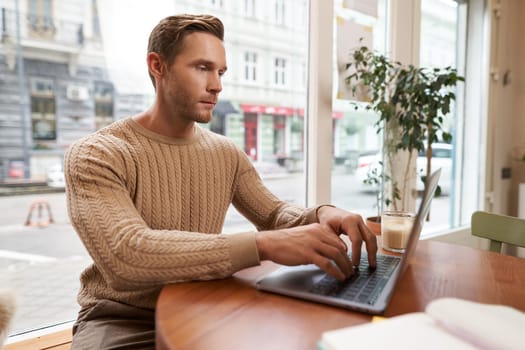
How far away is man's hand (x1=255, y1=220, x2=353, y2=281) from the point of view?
0.77 metres

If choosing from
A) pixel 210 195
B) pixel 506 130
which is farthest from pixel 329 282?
pixel 506 130

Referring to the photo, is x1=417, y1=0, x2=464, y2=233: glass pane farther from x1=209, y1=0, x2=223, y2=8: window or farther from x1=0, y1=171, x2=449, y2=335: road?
x1=0, y1=171, x2=449, y2=335: road

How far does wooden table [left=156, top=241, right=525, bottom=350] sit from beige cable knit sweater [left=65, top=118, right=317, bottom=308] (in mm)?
62

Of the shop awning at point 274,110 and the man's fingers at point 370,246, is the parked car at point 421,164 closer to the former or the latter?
the shop awning at point 274,110

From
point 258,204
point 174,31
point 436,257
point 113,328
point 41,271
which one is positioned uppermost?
point 174,31

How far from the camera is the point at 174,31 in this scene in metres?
1.09

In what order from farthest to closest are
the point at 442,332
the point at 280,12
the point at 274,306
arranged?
1. the point at 280,12
2. the point at 274,306
3. the point at 442,332

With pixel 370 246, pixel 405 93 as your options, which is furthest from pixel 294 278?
pixel 405 93

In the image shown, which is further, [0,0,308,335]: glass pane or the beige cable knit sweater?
[0,0,308,335]: glass pane

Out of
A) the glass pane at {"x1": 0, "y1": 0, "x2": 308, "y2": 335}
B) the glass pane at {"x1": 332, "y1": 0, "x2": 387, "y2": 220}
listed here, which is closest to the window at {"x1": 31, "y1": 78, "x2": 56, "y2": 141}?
the glass pane at {"x1": 0, "y1": 0, "x2": 308, "y2": 335}

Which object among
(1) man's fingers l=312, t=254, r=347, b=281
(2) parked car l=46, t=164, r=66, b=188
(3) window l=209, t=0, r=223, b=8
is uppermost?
(3) window l=209, t=0, r=223, b=8

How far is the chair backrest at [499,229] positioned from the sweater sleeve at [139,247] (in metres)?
1.07

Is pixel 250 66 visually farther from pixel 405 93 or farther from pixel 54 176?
pixel 54 176

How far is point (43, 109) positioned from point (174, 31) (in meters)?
0.90
